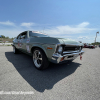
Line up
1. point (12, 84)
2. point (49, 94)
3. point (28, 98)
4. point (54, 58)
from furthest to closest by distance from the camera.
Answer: point (54, 58) < point (12, 84) < point (49, 94) < point (28, 98)

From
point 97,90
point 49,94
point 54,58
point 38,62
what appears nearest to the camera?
point 49,94

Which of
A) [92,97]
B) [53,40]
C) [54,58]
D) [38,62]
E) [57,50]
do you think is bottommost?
[92,97]

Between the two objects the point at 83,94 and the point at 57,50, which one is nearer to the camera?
the point at 83,94

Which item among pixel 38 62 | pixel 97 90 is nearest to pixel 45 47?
pixel 38 62

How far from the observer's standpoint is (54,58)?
1881 mm

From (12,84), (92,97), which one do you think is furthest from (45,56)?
(92,97)

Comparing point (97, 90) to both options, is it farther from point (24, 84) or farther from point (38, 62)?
point (38, 62)

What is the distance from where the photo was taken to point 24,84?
158 centimetres

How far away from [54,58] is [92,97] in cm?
116

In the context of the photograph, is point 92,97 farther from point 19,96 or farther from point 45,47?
point 45,47

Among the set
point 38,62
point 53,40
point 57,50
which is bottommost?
point 38,62

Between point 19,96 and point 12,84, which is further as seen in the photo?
point 12,84

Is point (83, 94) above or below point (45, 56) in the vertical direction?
below

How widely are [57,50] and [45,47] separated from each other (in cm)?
43
